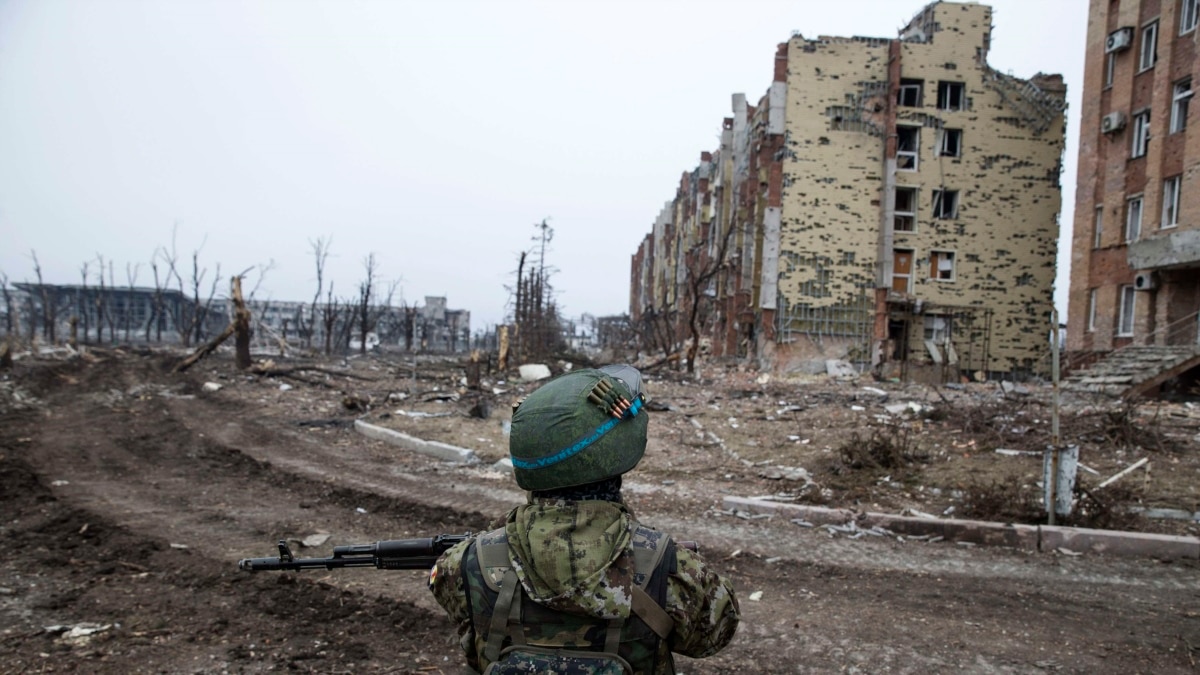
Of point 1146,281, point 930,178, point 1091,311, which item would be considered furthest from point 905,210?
point 1146,281

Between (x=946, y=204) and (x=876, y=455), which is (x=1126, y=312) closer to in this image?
(x=946, y=204)

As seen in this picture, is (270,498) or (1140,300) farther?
(1140,300)

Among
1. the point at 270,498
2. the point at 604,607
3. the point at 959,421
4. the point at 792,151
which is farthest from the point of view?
the point at 792,151

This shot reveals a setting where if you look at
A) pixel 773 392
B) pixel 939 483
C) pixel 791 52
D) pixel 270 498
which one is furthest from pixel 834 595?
pixel 791 52

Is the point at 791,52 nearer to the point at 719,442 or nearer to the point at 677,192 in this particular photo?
the point at 719,442

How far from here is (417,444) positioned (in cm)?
1154

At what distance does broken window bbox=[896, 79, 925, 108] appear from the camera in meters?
26.7

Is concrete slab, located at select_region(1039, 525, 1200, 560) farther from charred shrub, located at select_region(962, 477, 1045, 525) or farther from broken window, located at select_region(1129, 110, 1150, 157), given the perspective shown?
broken window, located at select_region(1129, 110, 1150, 157)

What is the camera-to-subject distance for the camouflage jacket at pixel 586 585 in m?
1.65

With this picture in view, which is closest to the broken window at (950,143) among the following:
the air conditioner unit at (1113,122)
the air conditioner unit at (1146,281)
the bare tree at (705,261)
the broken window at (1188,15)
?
the air conditioner unit at (1113,122)

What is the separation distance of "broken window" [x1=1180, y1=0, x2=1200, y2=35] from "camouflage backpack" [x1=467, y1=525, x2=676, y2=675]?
81.8ft

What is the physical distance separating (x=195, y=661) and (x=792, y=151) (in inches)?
1021

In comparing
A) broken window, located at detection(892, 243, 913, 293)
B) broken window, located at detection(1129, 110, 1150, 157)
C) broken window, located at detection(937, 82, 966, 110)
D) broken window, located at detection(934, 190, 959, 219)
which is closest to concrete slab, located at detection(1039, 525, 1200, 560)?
broken window, located at detection(1129, 110, 1150, 157)

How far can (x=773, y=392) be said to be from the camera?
18.6 m
